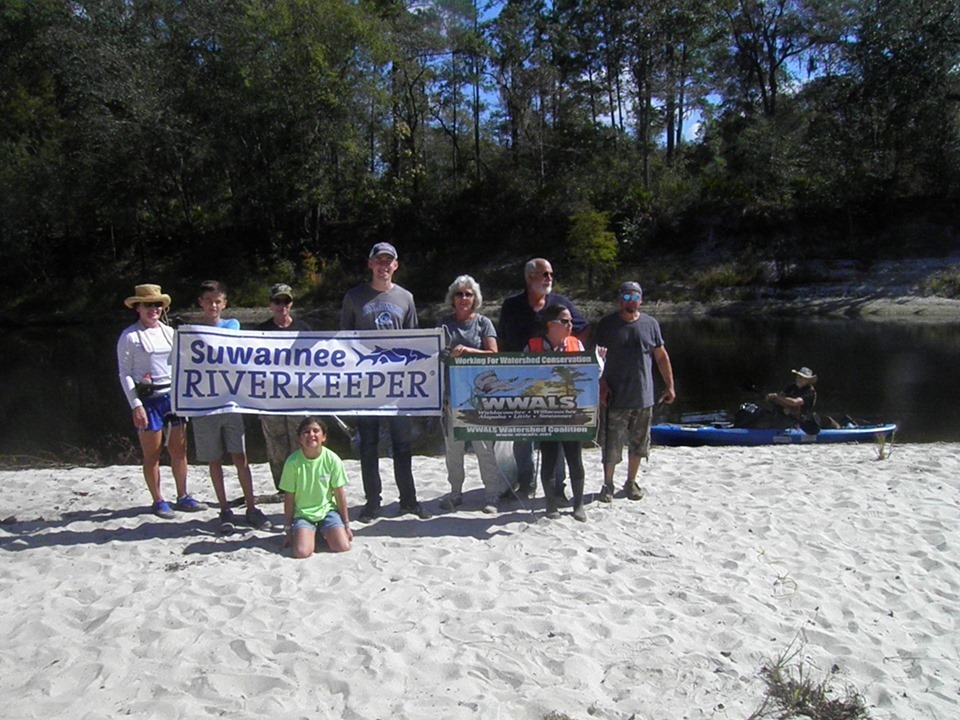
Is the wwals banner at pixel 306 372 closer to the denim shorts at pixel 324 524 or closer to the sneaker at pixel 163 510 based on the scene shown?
the denim shorts at pixel 324 524

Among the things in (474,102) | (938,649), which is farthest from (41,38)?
(938,649)

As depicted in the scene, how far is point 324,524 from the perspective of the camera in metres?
5.84

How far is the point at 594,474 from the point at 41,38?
41349mm

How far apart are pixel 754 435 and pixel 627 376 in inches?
241

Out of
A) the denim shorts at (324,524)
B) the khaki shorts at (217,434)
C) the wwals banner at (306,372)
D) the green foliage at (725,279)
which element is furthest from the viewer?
the green foliage at (725,279)

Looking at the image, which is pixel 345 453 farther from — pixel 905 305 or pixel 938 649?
pixel 905 305

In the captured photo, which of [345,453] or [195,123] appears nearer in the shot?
[345,453]

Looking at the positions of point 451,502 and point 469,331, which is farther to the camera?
point 451,502

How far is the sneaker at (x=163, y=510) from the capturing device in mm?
6773

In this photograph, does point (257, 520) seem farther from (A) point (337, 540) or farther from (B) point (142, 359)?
(B) point (142, 359)

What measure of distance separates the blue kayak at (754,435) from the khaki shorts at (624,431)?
18.4 ft

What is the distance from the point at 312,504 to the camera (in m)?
5.83

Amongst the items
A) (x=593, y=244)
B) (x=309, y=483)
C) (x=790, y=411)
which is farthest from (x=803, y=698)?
(x=593, y=244)

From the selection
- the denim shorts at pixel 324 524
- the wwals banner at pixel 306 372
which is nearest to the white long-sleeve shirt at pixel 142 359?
the wwals banner at pixel 306 372
